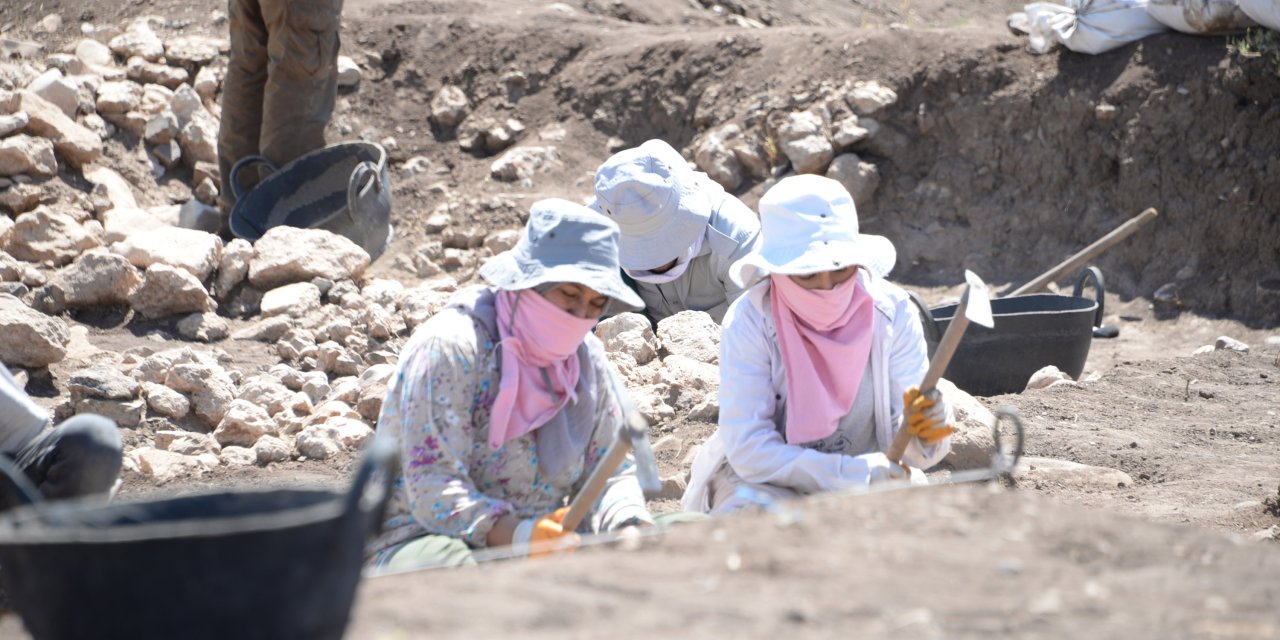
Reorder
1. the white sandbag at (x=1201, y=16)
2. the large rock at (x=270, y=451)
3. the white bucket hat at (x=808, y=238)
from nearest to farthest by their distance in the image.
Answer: the white bucket hat at (x=808, y=238) → the large rock at (x=270, y=451) → the white sandbag at (x=1201, y=16)

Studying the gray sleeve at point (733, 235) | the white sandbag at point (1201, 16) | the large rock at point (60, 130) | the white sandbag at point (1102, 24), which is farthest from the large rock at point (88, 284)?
the white sandbag at point (1201, 16)

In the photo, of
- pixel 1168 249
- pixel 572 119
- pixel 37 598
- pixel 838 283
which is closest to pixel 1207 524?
pixel 838 283

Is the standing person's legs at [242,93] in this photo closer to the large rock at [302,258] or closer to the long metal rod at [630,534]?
the large rock at [302,258]

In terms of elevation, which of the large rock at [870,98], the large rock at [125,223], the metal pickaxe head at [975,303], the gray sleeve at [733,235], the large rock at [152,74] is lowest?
the large rock at [125,223]

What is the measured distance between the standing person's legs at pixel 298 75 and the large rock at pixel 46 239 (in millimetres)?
1409

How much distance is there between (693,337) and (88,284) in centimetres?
343

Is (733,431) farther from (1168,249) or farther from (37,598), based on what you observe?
(1168,249)

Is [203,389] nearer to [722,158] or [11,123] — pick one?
[11,123]

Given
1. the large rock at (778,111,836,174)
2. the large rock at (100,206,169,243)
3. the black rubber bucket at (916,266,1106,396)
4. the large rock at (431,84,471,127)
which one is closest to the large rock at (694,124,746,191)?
the large rock at (778,111,836,174)

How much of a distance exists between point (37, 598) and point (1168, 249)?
8080 millimetres

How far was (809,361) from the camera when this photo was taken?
332 cm

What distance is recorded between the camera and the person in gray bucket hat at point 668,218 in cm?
493

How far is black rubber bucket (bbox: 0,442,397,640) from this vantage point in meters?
1.54

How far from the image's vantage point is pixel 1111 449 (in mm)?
5027
